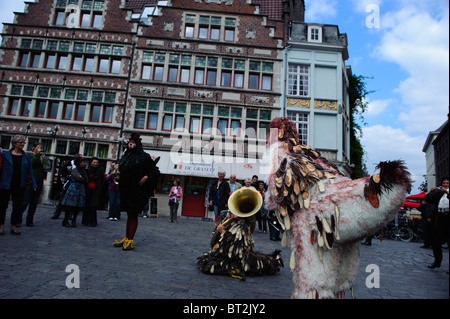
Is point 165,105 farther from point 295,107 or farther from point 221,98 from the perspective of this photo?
point 295,107

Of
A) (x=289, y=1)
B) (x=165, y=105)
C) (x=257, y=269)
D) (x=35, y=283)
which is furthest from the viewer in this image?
(x=289, y=1)

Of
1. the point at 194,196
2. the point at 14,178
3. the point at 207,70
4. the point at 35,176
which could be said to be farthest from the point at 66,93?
the point at 14,178

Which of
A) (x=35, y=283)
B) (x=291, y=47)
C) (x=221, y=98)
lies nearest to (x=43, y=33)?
(x=221, y=98)

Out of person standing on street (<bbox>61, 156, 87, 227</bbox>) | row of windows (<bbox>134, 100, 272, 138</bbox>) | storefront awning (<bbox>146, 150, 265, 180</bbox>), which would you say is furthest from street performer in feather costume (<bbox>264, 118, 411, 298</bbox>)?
row of windows (<bbox>134, 100, 272, 138</bbox>)

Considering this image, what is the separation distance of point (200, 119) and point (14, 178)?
12.5 m

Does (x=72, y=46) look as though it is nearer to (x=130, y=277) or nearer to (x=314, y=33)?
(x=314, y=33)

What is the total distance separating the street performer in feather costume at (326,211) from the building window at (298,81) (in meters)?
17.2

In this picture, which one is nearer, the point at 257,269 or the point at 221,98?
the point at 257,269

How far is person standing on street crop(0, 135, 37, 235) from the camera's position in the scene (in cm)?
512

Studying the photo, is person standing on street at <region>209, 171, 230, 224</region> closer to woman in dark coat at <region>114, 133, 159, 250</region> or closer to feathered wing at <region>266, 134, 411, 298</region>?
woman in dark coat at <region>114, 133, 159, 250</region>

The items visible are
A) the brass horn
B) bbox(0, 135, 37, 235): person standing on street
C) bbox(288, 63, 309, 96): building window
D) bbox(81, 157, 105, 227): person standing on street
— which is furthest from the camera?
bbox(288, 63, 309, 96): building window

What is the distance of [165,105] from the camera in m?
17.4
